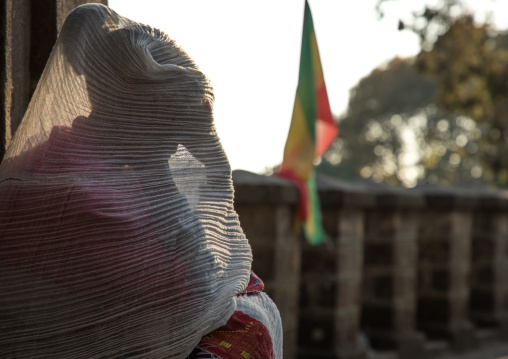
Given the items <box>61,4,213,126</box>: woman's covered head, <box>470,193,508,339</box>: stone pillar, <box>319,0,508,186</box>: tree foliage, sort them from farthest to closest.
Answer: <box>319,0,508,186</box>: tree foliage → <box>470,193,508,339</box>: stone pillar → <box>61,4,213,126</box>: woman's covered head

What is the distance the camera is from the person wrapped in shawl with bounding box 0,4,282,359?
1434 millimetres

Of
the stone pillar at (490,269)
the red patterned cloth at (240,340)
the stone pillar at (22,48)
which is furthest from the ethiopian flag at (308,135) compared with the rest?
the stone pillar at (490,269)

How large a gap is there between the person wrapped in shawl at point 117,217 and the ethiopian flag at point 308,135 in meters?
3.25

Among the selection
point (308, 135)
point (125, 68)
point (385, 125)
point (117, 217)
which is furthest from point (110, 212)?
point (385, 125)

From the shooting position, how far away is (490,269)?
879cm

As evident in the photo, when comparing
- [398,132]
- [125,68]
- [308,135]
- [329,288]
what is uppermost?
[125,68]

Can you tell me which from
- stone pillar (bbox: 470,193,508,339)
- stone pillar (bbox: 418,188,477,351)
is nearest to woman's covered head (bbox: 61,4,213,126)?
stone pillar (bbox: 418,188,477,351)

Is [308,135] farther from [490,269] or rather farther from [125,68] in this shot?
[490,269]

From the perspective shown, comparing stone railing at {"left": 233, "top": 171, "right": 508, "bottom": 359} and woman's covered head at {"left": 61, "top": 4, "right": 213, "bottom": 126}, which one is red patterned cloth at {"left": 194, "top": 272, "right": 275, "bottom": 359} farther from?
stone railing at {"left": 233, "top": 171, "right": 508, "bottom": 359}

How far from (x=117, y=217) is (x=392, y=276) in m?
5.83

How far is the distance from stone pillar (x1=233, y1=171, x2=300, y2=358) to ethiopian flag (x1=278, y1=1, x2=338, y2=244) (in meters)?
0.15

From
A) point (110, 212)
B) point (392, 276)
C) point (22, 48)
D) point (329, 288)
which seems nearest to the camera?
point (110, 212)

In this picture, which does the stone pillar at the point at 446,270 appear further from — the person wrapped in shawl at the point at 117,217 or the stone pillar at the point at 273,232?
the person wrapped in shawl at the point at 117,217

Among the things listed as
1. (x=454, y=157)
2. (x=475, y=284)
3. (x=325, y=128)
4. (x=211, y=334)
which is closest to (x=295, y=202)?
(x=325, y=128)
